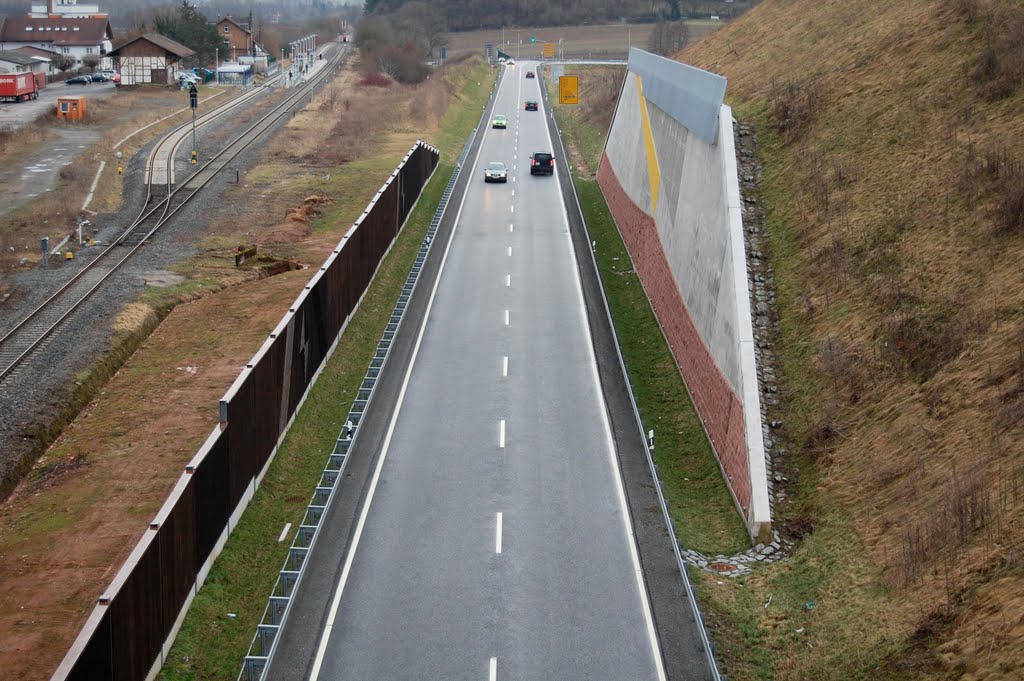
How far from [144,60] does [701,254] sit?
91.1 m

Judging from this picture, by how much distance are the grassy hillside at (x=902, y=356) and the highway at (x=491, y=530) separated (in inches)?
106

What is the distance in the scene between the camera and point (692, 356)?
27969 millimetres

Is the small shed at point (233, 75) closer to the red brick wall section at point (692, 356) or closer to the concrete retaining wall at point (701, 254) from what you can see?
the concrete retaining wall at point (701, 254)

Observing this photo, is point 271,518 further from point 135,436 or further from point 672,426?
point 672,426

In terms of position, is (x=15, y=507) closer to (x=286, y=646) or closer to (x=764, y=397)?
(x=286, y=646)

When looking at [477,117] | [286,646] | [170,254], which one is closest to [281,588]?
[286,646]

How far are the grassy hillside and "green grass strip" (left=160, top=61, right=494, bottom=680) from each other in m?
8.29

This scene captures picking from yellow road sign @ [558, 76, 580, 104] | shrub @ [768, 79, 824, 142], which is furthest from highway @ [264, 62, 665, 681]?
yellow road sign @ [558, 76, 580, 104]

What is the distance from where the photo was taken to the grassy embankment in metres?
21.3

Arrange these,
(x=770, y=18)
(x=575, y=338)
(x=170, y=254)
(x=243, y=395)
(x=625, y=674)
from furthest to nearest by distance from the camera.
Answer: (x=770, y=18) < (x=170, y=254) < (x=575, y=338) < (x=243, y=395) < (x=625, y=674)

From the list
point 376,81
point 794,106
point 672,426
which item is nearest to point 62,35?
point 376,81

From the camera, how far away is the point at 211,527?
18781mm

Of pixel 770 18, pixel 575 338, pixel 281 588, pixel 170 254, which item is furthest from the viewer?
pixel 770 18

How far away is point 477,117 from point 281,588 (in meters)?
75.0
